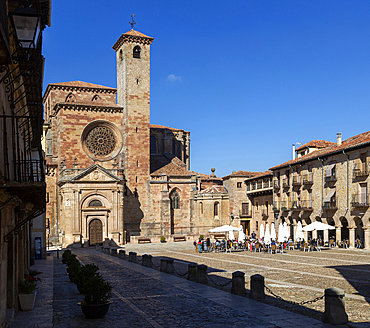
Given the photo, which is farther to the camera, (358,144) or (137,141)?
(137,141)

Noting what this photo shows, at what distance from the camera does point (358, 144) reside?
3500cm

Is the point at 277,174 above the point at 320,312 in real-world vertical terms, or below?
above

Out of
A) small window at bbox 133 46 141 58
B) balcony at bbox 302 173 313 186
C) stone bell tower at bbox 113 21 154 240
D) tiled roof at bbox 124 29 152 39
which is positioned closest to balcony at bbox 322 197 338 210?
balcony at bbox 302 173 313 186

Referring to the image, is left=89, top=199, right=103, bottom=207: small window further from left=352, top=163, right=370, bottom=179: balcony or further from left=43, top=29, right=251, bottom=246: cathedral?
left=352, top=163, right=370, bottom=179: balcony

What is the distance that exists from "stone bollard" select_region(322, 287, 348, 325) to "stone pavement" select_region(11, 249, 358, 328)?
0.27 m

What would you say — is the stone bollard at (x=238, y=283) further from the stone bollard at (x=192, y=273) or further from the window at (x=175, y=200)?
the window at (x=175, y=200)

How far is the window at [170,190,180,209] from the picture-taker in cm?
5538

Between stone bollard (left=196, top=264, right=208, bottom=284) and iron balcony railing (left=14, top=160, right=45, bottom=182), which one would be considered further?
stone bollard (left=196, top=264, right=208, bottom=284)

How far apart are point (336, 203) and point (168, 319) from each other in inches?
1168

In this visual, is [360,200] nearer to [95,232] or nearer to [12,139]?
[95,232]

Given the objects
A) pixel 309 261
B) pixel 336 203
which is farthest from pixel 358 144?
pixel 309 261

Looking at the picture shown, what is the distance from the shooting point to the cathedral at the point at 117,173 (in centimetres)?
4753

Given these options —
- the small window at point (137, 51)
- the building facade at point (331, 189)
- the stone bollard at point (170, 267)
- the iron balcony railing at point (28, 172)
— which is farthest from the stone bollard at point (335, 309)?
the small window at point (137, 51)

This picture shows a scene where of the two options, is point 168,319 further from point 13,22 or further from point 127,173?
point 127,173
